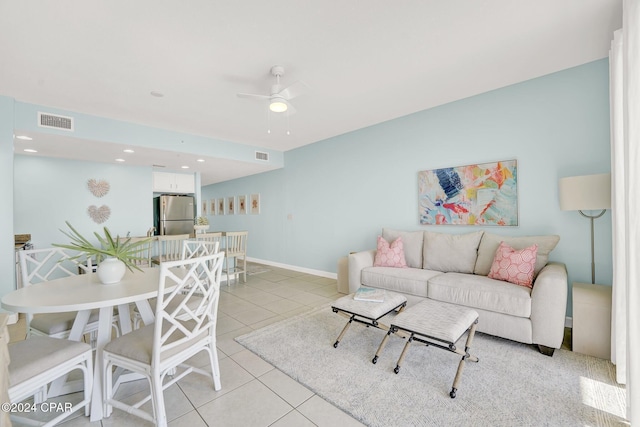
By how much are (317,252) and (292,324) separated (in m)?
2.42

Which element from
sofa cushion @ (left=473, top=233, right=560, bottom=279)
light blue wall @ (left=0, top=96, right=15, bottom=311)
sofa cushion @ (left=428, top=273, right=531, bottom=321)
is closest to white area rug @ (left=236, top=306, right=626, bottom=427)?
sofa cushion @ (left=428, top=273, right=531, bottom=321)

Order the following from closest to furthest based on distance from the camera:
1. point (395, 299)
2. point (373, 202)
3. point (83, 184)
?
point (395, 299) → point (373, 202) → point (83, 184)

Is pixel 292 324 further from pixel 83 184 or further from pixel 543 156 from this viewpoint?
pixel 83 184

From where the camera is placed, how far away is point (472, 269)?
3.20 m

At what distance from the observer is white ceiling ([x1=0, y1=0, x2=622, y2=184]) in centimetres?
191

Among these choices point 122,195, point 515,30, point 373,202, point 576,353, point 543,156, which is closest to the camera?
point 515,30

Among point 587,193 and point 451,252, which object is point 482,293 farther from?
point 587,193

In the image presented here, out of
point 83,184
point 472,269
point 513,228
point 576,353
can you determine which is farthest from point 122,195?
point 576,353

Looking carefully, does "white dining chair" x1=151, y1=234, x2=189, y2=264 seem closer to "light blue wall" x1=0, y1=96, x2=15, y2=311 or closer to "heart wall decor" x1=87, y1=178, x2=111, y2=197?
"light blue wall" x1=0, y1=96, x2=15, y2=311

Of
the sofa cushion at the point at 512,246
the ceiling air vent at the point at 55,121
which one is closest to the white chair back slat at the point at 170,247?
the ceiling air vent at the point at 55,121

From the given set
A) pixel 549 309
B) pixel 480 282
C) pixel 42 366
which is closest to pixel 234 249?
pixel 42 366

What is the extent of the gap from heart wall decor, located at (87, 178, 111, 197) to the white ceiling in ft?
7.31

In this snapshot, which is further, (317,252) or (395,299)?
(317,252)

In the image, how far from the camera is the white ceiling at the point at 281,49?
1906 millimetres
